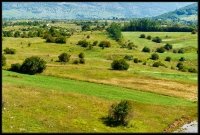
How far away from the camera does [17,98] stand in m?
43.5

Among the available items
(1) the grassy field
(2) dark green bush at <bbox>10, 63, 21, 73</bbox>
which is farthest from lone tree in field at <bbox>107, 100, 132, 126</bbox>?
(2) dark green bush at <bbox>10, 63, 21, 73</bbox>

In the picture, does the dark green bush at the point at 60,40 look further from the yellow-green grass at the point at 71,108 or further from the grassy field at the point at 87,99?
the yellow-green grass at the point at 71,108

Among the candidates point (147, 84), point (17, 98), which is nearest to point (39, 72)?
point (147, 84)

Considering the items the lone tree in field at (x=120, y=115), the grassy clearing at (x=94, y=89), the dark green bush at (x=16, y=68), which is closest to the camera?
the lone tree in field at (x=120, y=115)

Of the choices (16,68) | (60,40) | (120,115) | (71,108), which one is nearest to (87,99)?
(71,108)

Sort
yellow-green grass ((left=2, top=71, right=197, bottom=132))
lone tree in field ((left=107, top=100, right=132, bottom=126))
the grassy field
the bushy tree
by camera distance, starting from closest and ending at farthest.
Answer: yellow-green grass ((left=2, top=71, right=197, bottom=132)) → the grassy field → lone tree in field ((left=107, top=100, right=132, bottom=126)) → the bushy tree

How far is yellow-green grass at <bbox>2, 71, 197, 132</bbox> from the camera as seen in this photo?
38.8 metres

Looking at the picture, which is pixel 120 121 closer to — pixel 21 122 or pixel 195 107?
pixel 21 122

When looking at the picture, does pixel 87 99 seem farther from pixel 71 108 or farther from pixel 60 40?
pixel 60 40

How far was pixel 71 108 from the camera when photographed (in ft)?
145

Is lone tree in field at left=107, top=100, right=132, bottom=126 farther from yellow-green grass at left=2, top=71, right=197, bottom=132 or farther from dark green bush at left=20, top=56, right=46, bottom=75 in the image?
dark green bush at left=20, top=56, right=46, bottom=75

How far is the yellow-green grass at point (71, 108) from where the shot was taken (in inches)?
1526

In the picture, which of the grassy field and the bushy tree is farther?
the bushy tree

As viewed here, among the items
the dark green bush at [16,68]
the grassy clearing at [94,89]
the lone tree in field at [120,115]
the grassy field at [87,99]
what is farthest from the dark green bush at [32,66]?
the lone tree in field at [120,115]
